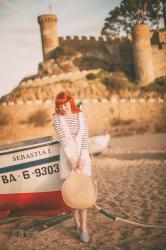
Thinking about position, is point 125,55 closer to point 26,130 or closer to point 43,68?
point 43,68

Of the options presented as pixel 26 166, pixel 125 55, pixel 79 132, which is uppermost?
pixel 125 55

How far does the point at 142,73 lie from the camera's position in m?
31.5

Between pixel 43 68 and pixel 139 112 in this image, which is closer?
pixel 139 112

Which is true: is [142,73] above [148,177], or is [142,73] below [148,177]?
above

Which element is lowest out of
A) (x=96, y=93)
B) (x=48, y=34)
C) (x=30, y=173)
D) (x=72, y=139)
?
(x=96, y=93)

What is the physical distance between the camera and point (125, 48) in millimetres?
35438

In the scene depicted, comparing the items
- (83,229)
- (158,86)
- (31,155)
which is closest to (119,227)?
(83,229)

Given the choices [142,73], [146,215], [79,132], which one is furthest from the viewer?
[142,73]

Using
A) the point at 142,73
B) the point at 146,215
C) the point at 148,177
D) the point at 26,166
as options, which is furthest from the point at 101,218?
the point at 142,73

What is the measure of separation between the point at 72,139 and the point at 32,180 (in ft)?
4.18

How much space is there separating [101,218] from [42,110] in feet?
70.0

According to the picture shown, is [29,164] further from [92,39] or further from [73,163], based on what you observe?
[92,39]

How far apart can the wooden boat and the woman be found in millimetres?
707

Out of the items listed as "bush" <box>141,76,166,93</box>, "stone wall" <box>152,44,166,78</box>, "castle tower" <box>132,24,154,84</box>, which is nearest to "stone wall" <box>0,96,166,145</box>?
"bush" <box>141,76,166,93</box>
